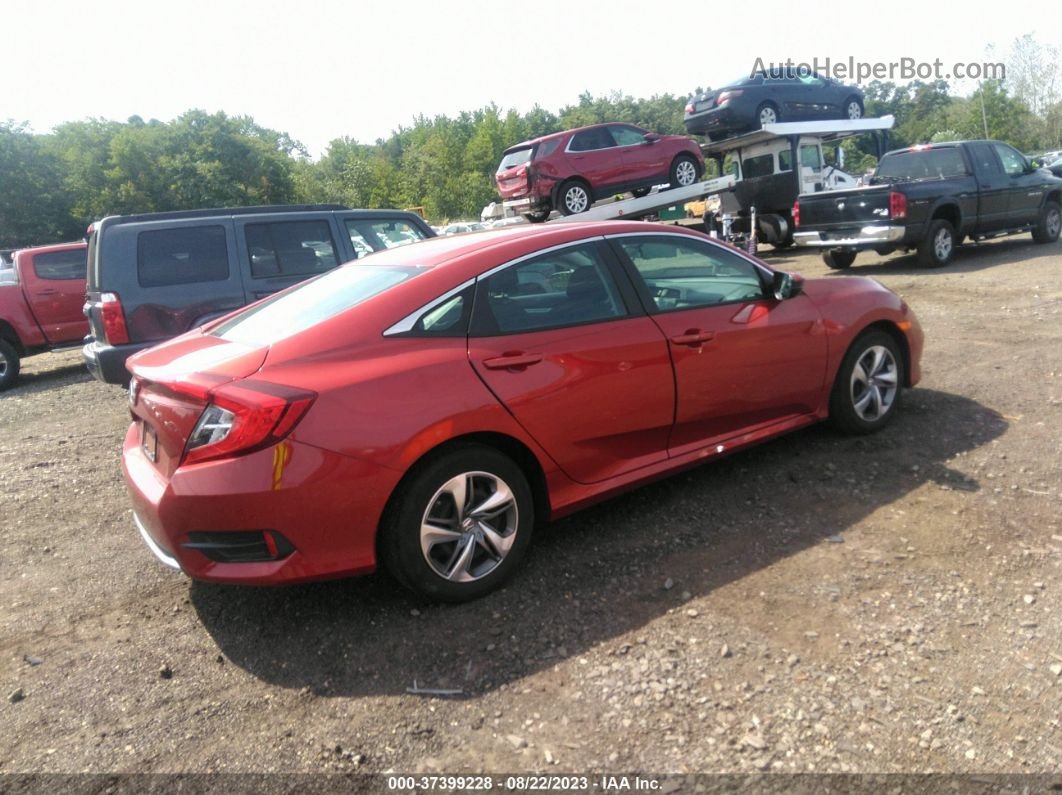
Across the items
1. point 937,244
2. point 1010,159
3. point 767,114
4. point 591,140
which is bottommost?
point 937,244

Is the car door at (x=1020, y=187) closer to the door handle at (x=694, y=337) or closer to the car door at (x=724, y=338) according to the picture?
the car door at (x=724, y=338)

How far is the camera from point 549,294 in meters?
3.70

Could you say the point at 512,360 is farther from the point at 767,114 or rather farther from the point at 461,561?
the point at 767,114

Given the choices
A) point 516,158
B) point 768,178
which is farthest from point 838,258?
point 516,158

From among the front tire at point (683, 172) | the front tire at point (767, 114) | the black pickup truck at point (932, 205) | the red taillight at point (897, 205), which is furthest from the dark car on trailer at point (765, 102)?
the red taillight at point (897, 205)

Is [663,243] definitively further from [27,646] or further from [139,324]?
[139,324]

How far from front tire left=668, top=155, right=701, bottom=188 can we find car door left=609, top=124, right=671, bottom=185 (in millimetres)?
193

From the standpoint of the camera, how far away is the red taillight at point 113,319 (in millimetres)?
6812

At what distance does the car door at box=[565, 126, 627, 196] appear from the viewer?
14070mm

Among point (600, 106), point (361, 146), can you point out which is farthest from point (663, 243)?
point (600, 106)

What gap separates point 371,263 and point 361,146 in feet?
225

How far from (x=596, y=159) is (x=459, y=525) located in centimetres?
1218

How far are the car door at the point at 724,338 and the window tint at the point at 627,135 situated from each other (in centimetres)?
1096

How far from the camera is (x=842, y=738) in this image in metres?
2.42
